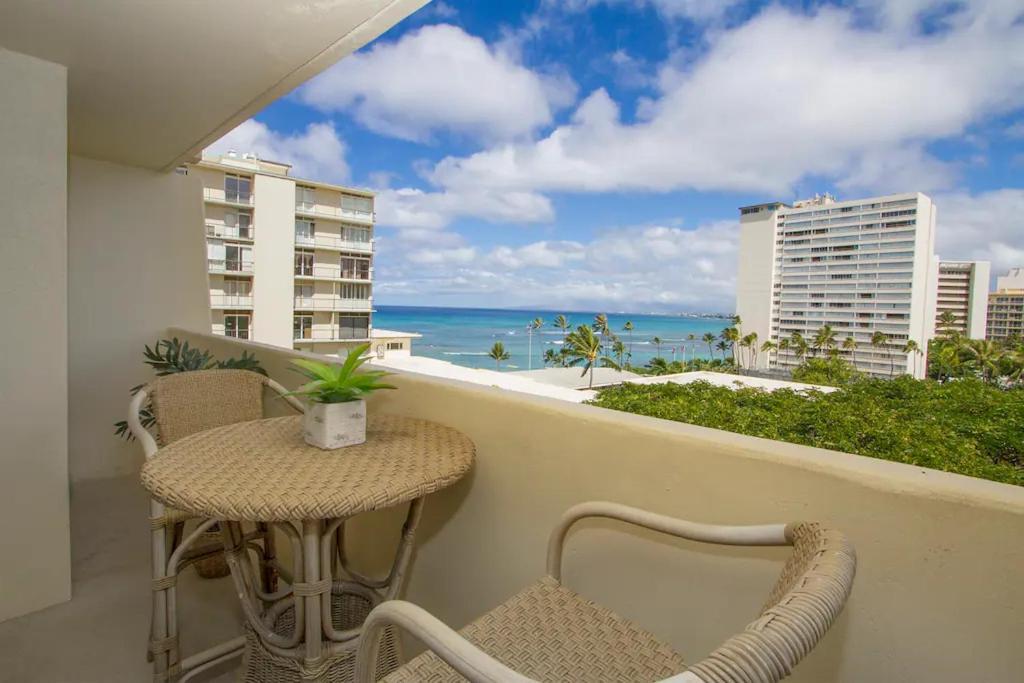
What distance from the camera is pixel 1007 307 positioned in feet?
100

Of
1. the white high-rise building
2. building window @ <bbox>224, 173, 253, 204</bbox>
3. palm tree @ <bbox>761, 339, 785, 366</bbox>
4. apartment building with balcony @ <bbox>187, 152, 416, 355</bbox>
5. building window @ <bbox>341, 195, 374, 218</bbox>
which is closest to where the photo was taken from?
apartment building with balcony @ <bbox>187, 152, 416, 355</bbox>

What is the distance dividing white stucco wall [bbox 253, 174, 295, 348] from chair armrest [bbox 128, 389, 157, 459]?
65.4 feet

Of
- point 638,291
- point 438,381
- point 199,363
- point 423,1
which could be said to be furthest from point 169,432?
point 638,291

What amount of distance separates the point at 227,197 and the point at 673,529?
75.9 feet

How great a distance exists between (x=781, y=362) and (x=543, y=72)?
32653 mm

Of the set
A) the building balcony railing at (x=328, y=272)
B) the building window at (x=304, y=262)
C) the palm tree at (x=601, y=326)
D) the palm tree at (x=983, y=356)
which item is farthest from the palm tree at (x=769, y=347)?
the building window at (x=304, y=262)

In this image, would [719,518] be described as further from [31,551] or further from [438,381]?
[31,551]

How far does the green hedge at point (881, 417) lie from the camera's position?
8945mm

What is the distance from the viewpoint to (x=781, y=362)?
127ft

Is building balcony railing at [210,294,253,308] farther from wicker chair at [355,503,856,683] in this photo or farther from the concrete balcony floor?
wicker chair at [355,503,856,683]

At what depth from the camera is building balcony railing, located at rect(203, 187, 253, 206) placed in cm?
1975

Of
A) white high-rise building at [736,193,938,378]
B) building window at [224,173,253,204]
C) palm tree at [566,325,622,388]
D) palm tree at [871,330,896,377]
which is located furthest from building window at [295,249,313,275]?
palm tree at [871,330,896,377]

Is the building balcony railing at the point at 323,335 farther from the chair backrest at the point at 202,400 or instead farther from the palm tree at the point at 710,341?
the palm tree at the point at 710,341

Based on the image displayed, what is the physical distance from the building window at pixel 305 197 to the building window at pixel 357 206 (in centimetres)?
127
